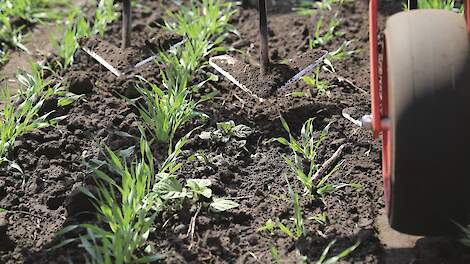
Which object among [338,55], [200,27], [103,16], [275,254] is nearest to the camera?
[275,254]

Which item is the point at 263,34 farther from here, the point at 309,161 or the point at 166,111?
the point at 309,161

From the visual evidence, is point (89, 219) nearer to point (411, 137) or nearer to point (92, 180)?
point (92, 180)

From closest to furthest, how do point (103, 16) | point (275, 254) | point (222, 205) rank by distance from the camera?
point (275, 254) → point (222, 205) → point (103, 16)

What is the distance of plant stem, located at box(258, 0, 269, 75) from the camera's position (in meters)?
3.60

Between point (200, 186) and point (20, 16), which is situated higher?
point (20, 16)

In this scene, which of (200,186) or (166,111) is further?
(166,111)

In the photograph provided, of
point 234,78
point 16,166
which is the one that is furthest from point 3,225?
point 234,78

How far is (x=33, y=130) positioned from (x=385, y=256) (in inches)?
56.4

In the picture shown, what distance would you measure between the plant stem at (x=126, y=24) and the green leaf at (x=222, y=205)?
3.88 feet

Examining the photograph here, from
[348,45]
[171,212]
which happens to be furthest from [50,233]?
[348,45]

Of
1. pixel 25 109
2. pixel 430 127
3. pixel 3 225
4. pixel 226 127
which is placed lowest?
pixel 3 225

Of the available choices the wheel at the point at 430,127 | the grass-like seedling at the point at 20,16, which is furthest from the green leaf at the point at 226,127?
the grass-like seedling at the point at 20,16

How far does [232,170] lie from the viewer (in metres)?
3.24

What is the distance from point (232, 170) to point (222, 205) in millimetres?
245
